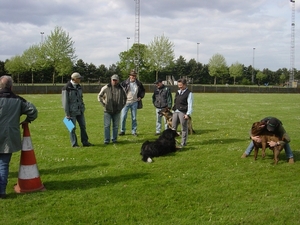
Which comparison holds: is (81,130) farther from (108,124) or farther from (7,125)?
(7,125)

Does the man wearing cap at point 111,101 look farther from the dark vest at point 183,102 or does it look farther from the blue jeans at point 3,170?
the blue jeans at point 3,170

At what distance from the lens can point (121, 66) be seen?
78.1m

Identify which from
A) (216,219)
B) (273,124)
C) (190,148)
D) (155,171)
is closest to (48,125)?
(190,148)

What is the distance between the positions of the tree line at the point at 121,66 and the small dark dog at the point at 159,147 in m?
45.1

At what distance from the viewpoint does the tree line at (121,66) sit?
51.4m

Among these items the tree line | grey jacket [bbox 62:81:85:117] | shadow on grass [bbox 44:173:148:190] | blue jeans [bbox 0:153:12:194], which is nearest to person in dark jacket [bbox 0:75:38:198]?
blue jeans [bbox 0:153:12:194]

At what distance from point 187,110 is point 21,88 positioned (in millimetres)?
33974

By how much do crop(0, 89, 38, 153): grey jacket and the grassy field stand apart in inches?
36.0

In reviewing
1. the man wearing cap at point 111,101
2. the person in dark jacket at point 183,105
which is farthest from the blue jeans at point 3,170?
the person in dark jacket at point 183,105

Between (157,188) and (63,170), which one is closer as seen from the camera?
(157,188)

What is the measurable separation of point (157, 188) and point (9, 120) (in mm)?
2907

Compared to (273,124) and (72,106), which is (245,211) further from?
(72,106)

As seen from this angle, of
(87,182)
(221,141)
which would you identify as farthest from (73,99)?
(221,141)

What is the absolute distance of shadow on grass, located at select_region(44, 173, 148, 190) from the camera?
6125 mm
